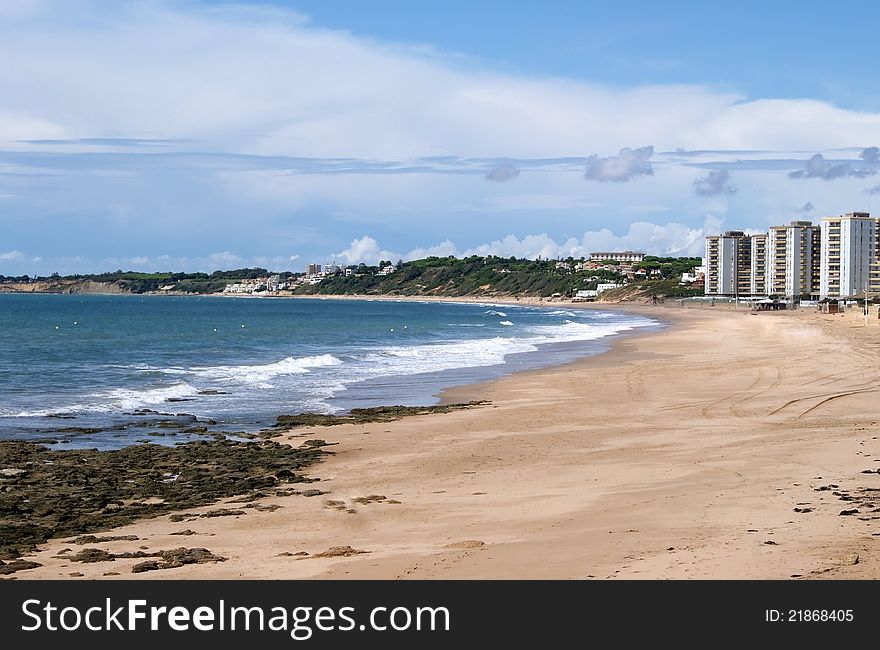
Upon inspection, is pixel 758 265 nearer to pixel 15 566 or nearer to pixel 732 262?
pixel 732 262

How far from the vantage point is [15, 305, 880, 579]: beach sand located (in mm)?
8523

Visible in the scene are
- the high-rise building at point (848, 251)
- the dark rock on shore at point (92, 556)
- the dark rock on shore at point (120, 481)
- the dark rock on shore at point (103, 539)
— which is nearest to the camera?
the dark rock on shore at point (92, 556)

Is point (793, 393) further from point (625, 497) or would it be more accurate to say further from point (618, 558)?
point (618, 558)

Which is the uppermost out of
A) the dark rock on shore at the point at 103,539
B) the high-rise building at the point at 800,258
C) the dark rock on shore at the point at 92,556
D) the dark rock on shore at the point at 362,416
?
the high-rise building at the point at 800,258

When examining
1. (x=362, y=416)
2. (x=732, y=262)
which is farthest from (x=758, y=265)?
(x=362, y=416)

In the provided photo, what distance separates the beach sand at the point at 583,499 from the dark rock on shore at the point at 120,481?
1.84ft

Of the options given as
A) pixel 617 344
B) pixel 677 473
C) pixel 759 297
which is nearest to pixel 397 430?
pixel 677 473

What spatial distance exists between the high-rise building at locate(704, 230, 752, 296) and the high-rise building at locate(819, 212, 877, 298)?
29344 millimetres

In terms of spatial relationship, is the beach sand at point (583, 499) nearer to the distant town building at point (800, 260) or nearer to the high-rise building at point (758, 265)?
the distant town building at point (800, 260)

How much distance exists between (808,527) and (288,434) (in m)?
11.8

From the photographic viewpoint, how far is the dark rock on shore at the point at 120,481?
11.4m

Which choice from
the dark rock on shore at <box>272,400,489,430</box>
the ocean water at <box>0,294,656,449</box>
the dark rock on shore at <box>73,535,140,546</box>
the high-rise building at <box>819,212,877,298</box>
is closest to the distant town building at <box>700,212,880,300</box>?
the high-rise building at <box>819,212,877,298</box>

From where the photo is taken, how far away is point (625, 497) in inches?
460

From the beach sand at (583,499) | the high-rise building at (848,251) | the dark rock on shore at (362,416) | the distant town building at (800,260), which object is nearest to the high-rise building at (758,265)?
the distant town building at (800,260)
